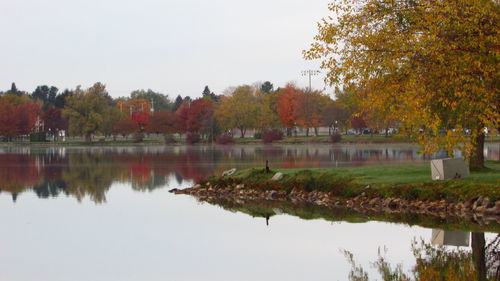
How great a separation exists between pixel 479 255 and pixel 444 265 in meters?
1.64

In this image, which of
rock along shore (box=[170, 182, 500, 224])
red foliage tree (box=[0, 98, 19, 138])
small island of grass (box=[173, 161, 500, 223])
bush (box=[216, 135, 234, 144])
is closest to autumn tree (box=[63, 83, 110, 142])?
red foliage tree (box=[0, 98, 19, 138])

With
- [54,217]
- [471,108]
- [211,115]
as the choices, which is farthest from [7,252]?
[211,115]

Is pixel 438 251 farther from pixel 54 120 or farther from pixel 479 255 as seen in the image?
pixel 54 120

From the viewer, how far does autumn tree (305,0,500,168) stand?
26.9 metres

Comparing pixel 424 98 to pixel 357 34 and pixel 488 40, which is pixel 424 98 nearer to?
pixel 488 40

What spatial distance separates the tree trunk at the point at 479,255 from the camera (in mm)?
18719

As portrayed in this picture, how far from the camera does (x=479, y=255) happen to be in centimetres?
2123

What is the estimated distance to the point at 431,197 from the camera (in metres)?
31.3

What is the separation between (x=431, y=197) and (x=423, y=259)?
34.2 ft

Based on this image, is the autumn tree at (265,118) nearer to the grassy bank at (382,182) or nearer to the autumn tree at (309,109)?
the autumn tree at (309,109)

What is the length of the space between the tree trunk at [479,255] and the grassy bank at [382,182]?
221 inches

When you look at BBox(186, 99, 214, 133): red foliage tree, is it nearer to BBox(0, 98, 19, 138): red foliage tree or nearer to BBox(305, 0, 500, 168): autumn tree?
BBox(0, 98, 19, 138): red foliage tree

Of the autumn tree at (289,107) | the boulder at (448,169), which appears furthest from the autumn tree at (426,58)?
the autumn tree at (289,107)

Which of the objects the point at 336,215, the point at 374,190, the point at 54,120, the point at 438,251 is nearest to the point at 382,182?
the point at 374,190
